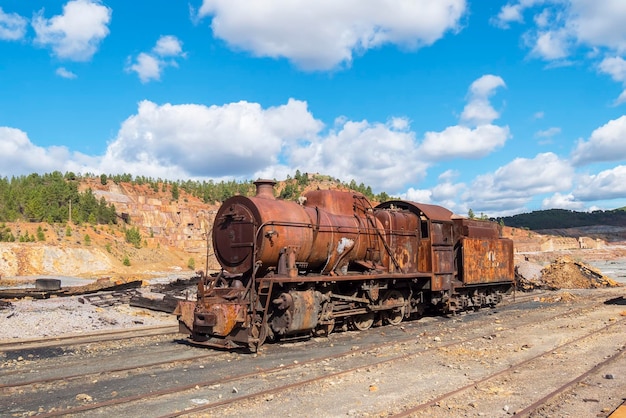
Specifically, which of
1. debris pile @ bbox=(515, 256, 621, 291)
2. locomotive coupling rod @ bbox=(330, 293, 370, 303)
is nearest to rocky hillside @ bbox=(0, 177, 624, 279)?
locomotive coupling rod @ bbox=(330, 293, 370, 303)

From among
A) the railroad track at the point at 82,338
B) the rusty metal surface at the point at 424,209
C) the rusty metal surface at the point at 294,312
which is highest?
the rusty metal surface at the point at 424,209

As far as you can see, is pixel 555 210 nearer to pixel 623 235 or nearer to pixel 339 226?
pixel 623 235

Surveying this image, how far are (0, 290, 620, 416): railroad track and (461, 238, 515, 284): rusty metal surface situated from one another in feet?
18.4

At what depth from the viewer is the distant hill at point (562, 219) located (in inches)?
6255

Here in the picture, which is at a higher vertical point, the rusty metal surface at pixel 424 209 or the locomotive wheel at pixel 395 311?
the rusty metal surface at pixel 424 209

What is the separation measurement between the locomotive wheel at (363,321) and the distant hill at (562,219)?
153 metres

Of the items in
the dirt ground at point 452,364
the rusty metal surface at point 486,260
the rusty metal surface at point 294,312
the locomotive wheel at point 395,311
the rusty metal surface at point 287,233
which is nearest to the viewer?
the dirt ground at point 452,364

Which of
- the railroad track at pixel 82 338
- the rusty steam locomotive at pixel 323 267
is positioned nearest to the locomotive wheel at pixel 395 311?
the rusty steam locomotive at pixel 323 267

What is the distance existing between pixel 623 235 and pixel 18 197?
425ft

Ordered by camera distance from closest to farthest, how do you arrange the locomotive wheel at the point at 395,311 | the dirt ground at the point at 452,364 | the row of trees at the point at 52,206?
1. the dirt ground at the point at 452,364
2. the locomotive wheel at the point at 395,311
3. the row of trees at the point at 52,206

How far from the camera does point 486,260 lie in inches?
746

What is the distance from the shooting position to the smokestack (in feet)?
42.7

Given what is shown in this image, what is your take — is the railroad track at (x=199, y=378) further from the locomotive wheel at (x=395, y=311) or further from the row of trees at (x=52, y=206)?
the row of trees at (x=52, y=206)

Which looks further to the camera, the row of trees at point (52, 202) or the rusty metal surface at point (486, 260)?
the row of trees at point (52, 202)
